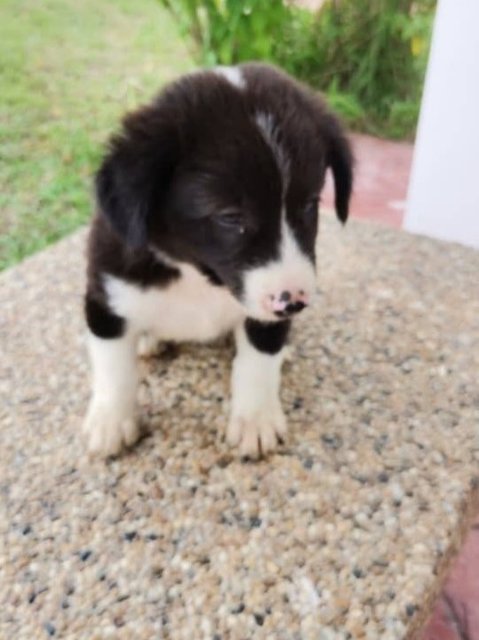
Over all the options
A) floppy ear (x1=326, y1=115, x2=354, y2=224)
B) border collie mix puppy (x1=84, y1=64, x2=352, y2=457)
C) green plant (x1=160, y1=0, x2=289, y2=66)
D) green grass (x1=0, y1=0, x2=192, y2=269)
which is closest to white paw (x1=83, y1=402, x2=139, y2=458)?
border collie mix puppy (x1=84, y1=64, x2=352, y2=457)

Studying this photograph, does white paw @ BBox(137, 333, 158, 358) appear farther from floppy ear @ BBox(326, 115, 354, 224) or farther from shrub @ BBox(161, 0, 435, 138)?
shrub @ BBox(161, 0, 435, 138)

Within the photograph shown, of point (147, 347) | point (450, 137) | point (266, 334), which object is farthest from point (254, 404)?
point (450, 137)

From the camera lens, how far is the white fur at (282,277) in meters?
1.41

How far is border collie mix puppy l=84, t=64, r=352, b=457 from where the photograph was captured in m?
1.46

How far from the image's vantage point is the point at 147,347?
2191 mm

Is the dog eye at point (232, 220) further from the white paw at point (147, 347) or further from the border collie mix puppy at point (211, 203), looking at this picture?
the white paw at point (147, 347)

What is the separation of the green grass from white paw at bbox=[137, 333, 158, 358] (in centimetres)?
110

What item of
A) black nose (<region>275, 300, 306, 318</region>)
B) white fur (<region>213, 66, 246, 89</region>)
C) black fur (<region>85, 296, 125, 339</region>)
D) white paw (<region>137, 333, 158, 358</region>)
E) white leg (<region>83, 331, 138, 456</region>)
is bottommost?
white paw (<region>137, 333, 158, 358</region>)

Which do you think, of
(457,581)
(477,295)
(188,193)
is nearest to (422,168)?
(477,295)

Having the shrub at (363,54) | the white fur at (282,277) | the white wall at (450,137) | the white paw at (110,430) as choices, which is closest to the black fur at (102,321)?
the white paw at (110,430)

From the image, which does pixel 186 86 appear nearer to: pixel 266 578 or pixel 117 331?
pixel 117 331

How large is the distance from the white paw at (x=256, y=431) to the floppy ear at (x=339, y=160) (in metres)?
0.53

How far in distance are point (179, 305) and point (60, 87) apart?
8.29 ft

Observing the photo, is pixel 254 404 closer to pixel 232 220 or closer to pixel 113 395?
pixel 113 395
